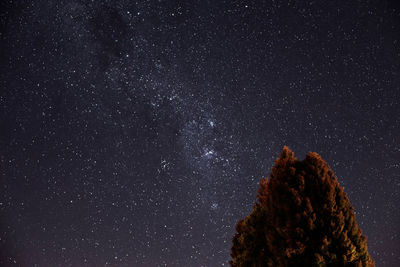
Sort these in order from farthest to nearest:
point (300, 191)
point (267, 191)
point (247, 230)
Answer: point (247, 230) < point (267, 191) < point (300, 191)

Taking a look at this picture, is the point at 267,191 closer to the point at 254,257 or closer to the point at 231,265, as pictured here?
the point at 254,257

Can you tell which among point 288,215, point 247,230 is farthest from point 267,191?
point 247,230

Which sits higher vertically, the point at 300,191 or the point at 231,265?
the point at 300,191

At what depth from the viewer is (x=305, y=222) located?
4.78 metres

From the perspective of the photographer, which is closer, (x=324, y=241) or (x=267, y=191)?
(x=324, y=241)

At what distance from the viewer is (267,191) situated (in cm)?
536

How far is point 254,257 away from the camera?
5.41 metres

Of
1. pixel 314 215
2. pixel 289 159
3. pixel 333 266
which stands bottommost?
pixel 333 266

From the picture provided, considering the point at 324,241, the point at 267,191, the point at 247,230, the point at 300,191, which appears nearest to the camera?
the point at 324,241

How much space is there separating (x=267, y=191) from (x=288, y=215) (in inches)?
25.1

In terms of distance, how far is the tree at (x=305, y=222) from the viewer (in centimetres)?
467

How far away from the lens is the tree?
4672 mm

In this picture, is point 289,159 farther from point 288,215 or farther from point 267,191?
point 288,215

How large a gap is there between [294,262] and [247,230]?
122cm
